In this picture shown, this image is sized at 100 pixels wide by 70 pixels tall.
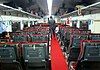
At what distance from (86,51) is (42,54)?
1094mm

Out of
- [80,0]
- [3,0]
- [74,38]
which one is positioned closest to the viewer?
[74,38]

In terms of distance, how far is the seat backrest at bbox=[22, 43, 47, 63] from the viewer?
5.63m

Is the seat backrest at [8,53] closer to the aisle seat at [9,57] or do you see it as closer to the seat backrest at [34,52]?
the aisle seat at [9,57]

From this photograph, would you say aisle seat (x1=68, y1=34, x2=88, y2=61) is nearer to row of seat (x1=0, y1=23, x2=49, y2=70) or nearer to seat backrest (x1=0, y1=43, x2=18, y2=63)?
row of seat (x1=0, y1=23, x2=49, y2=70)

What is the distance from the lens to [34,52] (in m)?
5.67

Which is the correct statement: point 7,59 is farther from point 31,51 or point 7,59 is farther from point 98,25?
point 98,25

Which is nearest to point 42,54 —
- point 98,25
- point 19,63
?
point 19,63

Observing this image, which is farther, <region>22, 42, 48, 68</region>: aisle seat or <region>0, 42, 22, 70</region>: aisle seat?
<region>22, 42, 48, 68</region>: aisle seat

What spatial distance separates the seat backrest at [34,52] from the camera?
5.63 metres

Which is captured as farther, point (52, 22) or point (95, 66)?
point (52, 22)

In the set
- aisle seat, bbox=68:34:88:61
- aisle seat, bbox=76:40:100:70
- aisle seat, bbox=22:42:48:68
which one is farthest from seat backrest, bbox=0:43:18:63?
aisle seat, bbox=68:34:88:61

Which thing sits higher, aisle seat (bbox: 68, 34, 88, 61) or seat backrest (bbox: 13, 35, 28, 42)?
seat backrest (bbox: 13, 35, 28, 42)

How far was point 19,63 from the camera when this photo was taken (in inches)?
213

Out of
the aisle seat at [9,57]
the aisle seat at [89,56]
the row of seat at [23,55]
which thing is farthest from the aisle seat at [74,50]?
the aisle seat at [9,57]
